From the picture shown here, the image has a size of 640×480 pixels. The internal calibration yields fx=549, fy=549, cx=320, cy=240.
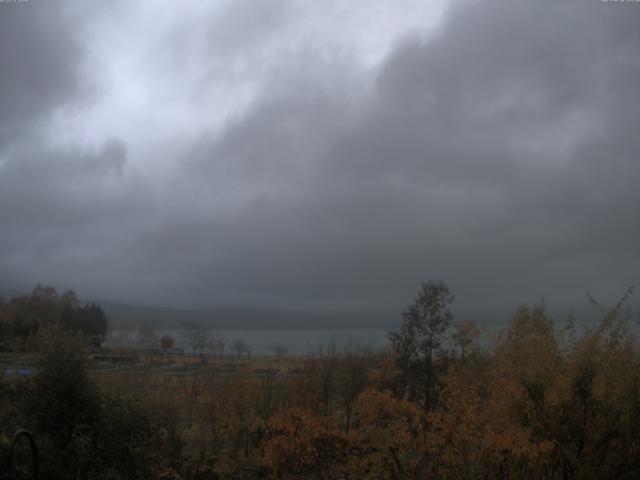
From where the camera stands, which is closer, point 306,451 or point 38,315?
point 306,451

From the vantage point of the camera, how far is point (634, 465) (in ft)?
40.2

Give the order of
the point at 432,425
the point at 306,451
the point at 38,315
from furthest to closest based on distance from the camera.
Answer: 1. the point at 38,315
2. the point at 306,451
3. the point at 432,425

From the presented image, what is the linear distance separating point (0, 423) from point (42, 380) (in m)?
1.51

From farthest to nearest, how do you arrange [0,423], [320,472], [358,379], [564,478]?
[358,379], [320,472], [564,478], [0,423]

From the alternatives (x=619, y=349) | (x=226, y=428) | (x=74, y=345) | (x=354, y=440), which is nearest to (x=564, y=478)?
(x=619, y=349)

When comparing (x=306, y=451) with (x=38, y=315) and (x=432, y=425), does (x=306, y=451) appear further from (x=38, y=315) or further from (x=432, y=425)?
(x=38, y=315)

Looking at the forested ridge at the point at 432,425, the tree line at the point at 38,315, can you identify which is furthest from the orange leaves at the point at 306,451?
the tree line at the point at 38,315

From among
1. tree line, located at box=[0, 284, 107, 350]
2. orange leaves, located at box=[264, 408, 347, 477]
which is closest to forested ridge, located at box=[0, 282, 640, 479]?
orange leaves, located at box=[264, 408, 347, 477]

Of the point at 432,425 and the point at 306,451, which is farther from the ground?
the point at 432,425

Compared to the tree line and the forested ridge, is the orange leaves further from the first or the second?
the tree line

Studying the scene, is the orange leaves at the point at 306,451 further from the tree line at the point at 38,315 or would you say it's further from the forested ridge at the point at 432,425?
the tree line at the point at 38,315

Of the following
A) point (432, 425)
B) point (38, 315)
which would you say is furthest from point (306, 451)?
point (38, 315)

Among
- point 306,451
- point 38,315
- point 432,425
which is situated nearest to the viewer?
point 432,425

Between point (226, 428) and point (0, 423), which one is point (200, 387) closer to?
point (226, 428)
